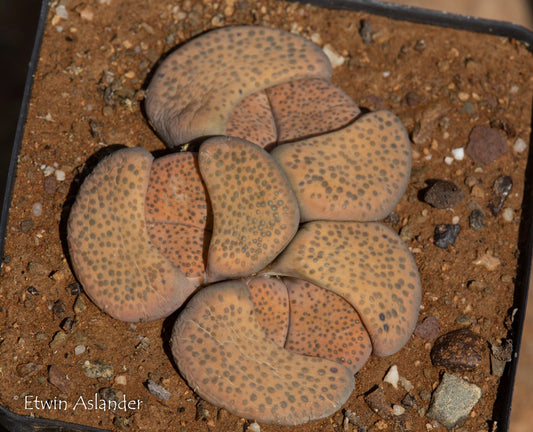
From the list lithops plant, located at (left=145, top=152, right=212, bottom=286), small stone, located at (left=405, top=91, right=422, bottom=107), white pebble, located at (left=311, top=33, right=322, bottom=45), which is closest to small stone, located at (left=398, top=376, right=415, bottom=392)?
lithops plant, located at (left=145, top=152, right=212, bottom=286)

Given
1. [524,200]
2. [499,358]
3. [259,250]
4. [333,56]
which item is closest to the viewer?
[259,250]

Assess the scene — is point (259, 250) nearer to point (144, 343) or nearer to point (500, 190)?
point (144, 343)

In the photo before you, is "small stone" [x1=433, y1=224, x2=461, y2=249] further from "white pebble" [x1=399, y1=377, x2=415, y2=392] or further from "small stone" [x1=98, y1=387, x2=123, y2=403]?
"small stone" [x1=98, y1=387, x2=123, y2=403]

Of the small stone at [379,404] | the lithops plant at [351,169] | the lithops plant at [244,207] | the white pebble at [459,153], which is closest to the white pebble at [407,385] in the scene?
the small stone at [379,404]

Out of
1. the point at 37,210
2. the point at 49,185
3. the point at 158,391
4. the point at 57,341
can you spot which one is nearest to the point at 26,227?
the point at 37,210

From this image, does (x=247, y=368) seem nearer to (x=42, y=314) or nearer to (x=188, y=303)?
(x=188, y=303)

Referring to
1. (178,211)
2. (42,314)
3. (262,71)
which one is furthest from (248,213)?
(42,314)

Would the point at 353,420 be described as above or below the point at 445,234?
below
